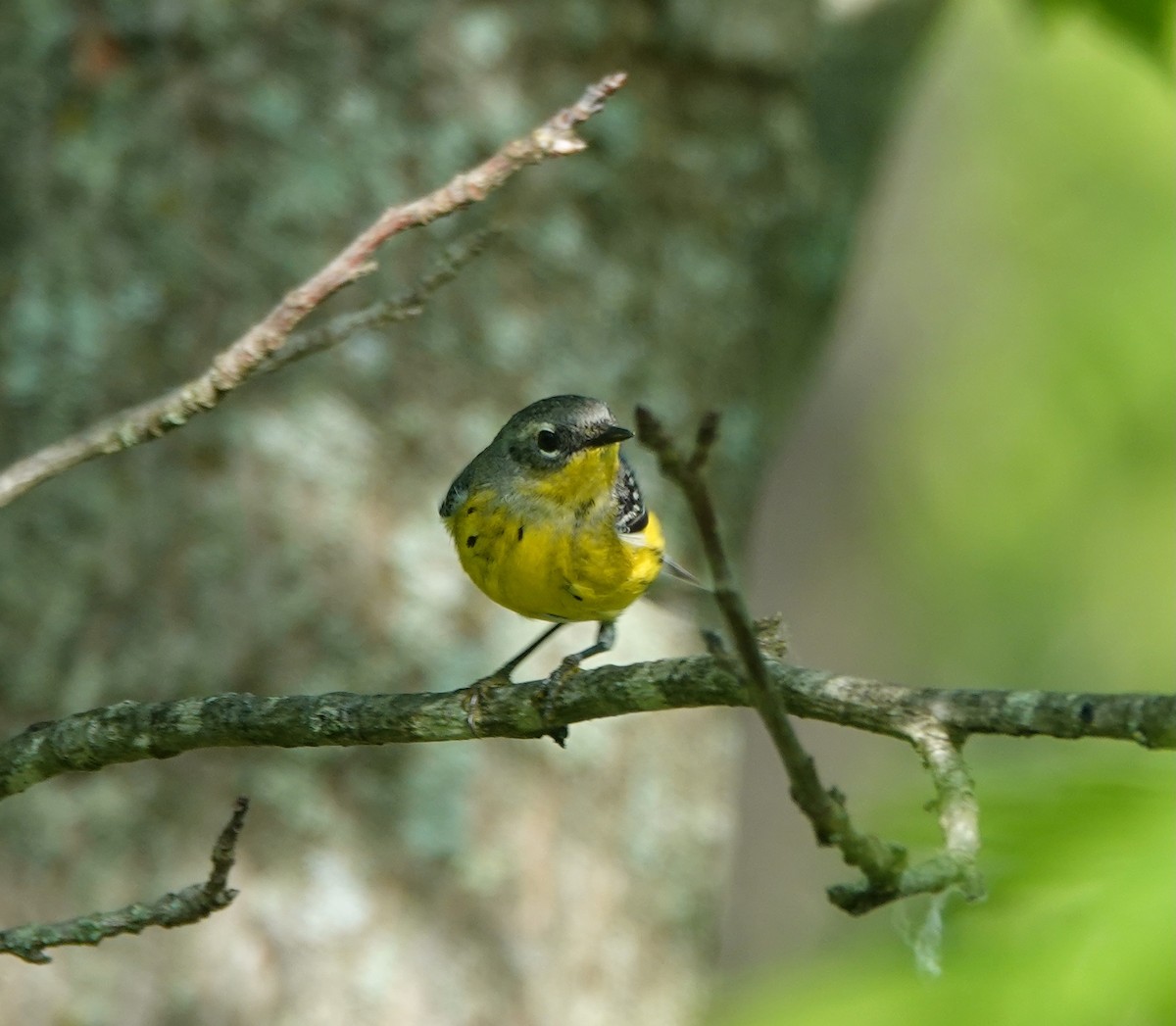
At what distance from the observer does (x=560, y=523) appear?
3439mm

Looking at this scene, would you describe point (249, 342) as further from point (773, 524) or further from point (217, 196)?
point (773, 524)

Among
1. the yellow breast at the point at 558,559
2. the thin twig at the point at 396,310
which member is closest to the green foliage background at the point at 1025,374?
the yellow breast at the point at 558,559

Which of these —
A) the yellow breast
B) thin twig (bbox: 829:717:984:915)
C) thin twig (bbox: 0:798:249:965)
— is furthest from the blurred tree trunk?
thin twig (bbox: 829:717:984:915)

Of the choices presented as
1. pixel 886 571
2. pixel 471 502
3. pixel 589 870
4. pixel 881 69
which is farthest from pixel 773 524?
pixel 471 502

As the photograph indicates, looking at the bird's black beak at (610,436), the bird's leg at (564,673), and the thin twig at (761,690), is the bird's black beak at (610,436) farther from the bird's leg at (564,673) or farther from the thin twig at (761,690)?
the thin twig at (761,690)

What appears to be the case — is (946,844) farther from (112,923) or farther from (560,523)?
(560,523)

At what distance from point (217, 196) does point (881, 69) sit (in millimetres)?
2826

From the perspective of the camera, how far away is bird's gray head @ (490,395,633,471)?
3.54 m

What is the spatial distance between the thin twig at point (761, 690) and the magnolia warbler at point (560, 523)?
1551 mm

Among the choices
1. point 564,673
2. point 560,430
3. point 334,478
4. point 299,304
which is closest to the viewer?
point 299,304

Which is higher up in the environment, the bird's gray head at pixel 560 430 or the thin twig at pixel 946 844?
the bird's gray head at pixel 560 430

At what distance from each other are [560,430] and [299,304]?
3.67ft

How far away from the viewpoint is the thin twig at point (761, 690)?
4.62 feet

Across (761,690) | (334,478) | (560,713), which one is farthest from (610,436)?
(761,690)
